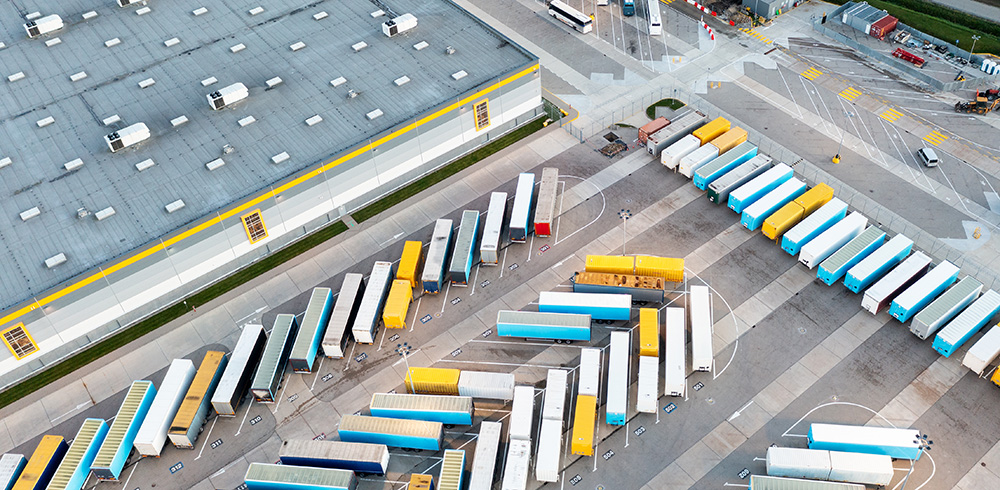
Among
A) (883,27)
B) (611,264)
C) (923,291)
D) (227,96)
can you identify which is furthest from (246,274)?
(883,27)

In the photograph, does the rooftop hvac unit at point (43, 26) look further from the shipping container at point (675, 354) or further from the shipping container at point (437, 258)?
the shipping container at point (675, 354)

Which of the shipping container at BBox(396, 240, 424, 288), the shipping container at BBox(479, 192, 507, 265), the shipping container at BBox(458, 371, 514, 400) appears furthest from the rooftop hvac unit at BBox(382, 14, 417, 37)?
the shipping container at BBox(458, 371, 514, 400)

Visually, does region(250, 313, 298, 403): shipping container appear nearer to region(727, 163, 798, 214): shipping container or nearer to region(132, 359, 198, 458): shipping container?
region(132, 359, 198, 458): shipping container

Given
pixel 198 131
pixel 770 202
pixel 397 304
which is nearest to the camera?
pixel 397 304

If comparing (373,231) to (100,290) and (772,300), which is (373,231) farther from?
(772,300)

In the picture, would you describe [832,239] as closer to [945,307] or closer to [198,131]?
[945,307]

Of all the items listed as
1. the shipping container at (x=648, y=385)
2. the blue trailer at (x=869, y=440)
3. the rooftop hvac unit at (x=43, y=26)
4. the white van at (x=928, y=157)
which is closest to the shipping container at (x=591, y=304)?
the shipping container at (x=648, y=385)
